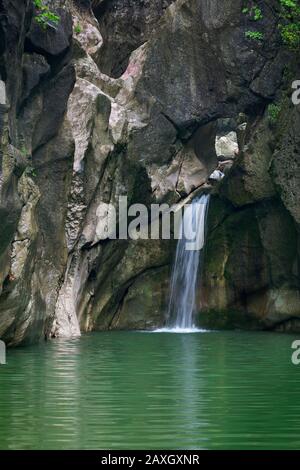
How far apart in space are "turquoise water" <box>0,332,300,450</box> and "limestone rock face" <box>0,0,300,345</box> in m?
8.36

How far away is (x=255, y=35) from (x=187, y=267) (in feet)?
29.1

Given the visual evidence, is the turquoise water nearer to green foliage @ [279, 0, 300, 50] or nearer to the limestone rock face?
the limestone rock face

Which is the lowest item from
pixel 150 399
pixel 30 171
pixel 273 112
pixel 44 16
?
pixel 150 399

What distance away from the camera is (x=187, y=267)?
123 ft

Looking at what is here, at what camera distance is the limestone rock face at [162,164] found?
3159cm

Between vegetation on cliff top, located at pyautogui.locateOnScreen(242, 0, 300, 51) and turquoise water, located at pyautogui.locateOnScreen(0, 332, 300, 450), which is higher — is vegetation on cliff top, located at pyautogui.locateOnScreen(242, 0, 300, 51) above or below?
above

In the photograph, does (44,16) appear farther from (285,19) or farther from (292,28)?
(285,19)

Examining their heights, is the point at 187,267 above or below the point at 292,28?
below

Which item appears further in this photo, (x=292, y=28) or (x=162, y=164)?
(x=162, y=164)

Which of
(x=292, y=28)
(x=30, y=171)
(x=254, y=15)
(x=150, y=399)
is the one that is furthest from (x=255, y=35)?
(x=150, y=399)

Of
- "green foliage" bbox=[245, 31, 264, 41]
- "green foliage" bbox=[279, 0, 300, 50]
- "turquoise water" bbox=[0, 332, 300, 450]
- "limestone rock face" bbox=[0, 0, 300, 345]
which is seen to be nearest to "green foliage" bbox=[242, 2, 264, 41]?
"green foliage" bbox=[245, 31, 264, 41]

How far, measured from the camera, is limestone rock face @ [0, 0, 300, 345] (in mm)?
31594

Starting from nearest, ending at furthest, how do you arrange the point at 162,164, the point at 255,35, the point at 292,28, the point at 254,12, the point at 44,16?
the point at 44,16 < the point at 292,28 < the point at 255,35 < the point at 254,12 < the point at 162,164
